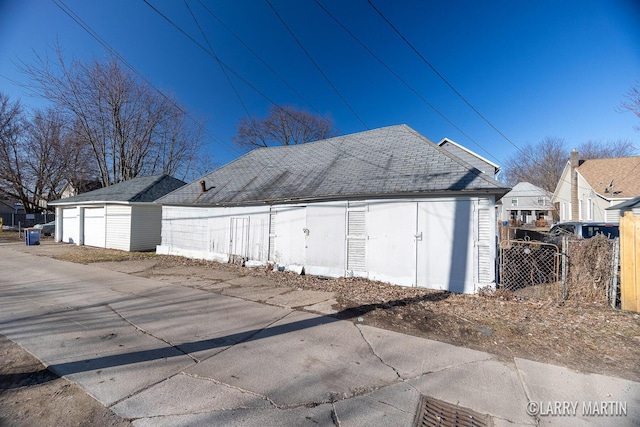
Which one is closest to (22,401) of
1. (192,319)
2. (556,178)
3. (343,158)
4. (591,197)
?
(192,319)

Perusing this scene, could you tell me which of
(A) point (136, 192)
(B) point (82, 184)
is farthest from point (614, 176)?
(B) point (82, 184)

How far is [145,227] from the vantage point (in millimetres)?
15156

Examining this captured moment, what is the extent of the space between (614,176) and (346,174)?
77.2 ft

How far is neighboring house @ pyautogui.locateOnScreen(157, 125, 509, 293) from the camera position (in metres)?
6.64

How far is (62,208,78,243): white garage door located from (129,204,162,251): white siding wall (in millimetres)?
6197

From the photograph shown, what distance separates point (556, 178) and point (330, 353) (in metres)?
47.0

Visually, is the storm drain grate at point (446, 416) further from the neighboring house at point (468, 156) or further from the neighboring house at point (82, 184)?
the neighboring house at point (82, 184)

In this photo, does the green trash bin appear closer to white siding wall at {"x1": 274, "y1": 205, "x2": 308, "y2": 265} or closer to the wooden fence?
white siding wall at {"x1": 274, "y1": 205, "x2": 308, "y2": 265}

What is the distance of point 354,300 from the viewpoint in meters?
6.09

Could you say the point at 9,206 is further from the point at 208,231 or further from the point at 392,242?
the point at 392,242

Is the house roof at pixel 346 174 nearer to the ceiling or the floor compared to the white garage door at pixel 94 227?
nearer to the ceiling

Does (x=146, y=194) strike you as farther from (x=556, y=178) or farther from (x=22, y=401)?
(x=556, y=178)

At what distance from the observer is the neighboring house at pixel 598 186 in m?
18.6

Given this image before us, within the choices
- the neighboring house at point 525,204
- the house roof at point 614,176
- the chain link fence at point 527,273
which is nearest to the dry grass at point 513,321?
the chain link fence at point 527,273
